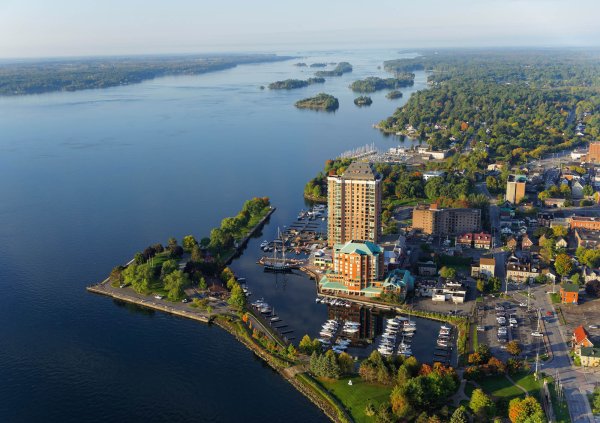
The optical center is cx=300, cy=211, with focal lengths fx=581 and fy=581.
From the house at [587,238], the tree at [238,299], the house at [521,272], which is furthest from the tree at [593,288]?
the tree at [238,299]

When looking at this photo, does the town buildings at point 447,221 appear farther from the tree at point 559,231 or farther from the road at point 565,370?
the road at point 565,370

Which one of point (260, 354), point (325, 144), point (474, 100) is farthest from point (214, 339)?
point (474, 100)

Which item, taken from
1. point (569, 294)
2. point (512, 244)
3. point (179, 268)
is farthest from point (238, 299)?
point (512, 244)

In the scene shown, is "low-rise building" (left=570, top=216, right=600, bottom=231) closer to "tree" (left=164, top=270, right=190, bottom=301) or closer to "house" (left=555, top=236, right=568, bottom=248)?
"house" (left=555, top=236, right=568, bottom=248)

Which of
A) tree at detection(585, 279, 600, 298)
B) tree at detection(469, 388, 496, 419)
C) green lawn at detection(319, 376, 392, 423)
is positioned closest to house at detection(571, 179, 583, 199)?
tree at detection(585, 279, 600, 298)

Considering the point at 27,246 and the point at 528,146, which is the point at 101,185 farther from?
the point at 528,146

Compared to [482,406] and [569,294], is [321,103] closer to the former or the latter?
[569,294]
